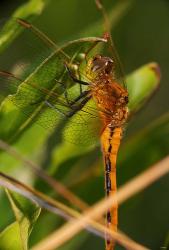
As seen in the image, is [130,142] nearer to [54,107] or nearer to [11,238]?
[54,107]

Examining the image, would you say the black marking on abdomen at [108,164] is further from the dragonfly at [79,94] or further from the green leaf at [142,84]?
the green leaf at [142,84]

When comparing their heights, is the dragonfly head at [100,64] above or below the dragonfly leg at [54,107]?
above

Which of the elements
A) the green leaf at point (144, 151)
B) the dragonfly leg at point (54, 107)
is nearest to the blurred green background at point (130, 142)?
the green leaf at point (144, 151)

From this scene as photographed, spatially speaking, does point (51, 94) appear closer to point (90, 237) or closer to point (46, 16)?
point (90, 237)

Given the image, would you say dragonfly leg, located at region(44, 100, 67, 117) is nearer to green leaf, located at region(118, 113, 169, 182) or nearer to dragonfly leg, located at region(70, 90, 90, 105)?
dragonfly leg, located at region(70, 90, 90, 105)

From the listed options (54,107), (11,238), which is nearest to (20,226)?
(11,238)

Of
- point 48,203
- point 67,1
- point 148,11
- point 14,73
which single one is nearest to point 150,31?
point 148,11

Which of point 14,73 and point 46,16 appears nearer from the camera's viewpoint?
point 14,73
